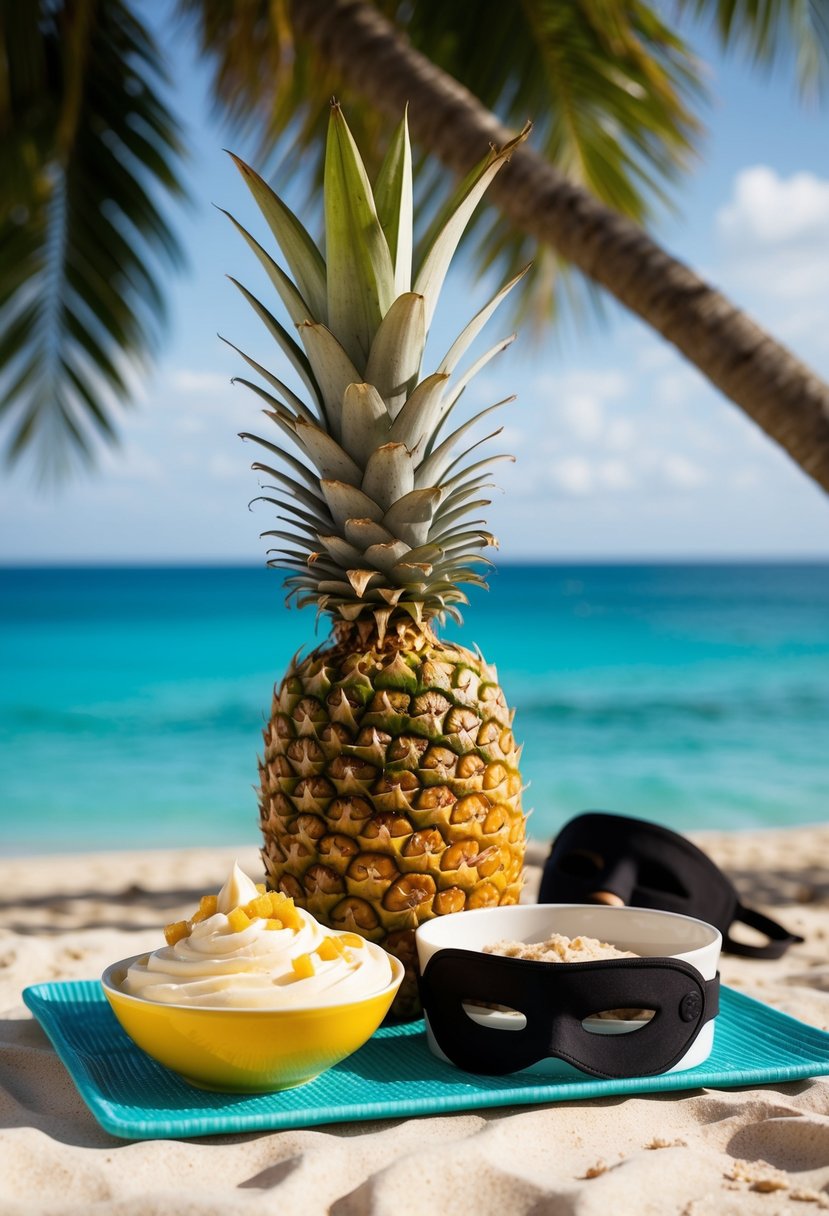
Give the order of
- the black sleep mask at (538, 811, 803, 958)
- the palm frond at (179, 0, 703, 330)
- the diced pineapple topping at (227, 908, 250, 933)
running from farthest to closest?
the palm frond at (179, 0, 703, 330), the black sleep mask at (538, 811, 803, 958), the diced pineapple topping at (227, 908, 250, 933)

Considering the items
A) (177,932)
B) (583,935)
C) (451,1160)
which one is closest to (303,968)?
(177,932)

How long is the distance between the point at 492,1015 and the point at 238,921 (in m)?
0.49

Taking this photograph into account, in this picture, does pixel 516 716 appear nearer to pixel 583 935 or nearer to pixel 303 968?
pixel 583 935

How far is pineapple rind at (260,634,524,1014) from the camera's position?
228 cm

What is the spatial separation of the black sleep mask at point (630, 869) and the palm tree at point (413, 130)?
165 cm

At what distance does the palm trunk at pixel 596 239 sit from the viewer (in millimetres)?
4043

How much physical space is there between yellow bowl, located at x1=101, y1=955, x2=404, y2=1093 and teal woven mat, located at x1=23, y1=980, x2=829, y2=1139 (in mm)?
45

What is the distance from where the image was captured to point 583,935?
2.30 meters

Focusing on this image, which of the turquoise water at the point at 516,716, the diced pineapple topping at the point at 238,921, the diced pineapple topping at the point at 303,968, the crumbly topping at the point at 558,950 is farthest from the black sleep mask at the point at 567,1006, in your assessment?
the turquoise water at the point at 516,716

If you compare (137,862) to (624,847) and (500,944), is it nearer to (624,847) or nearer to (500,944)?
(624,847)

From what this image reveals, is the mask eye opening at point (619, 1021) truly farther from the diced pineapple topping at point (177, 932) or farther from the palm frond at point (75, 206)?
the palm frond at point (75, 206)

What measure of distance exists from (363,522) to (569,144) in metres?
5.40

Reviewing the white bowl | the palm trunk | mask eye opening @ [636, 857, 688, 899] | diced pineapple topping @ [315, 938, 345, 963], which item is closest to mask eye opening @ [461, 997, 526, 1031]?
the white bowl

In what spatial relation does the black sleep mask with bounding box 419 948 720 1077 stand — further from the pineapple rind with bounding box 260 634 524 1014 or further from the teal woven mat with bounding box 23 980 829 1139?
the pineapple rind with bounding box 260 634 524 1014
